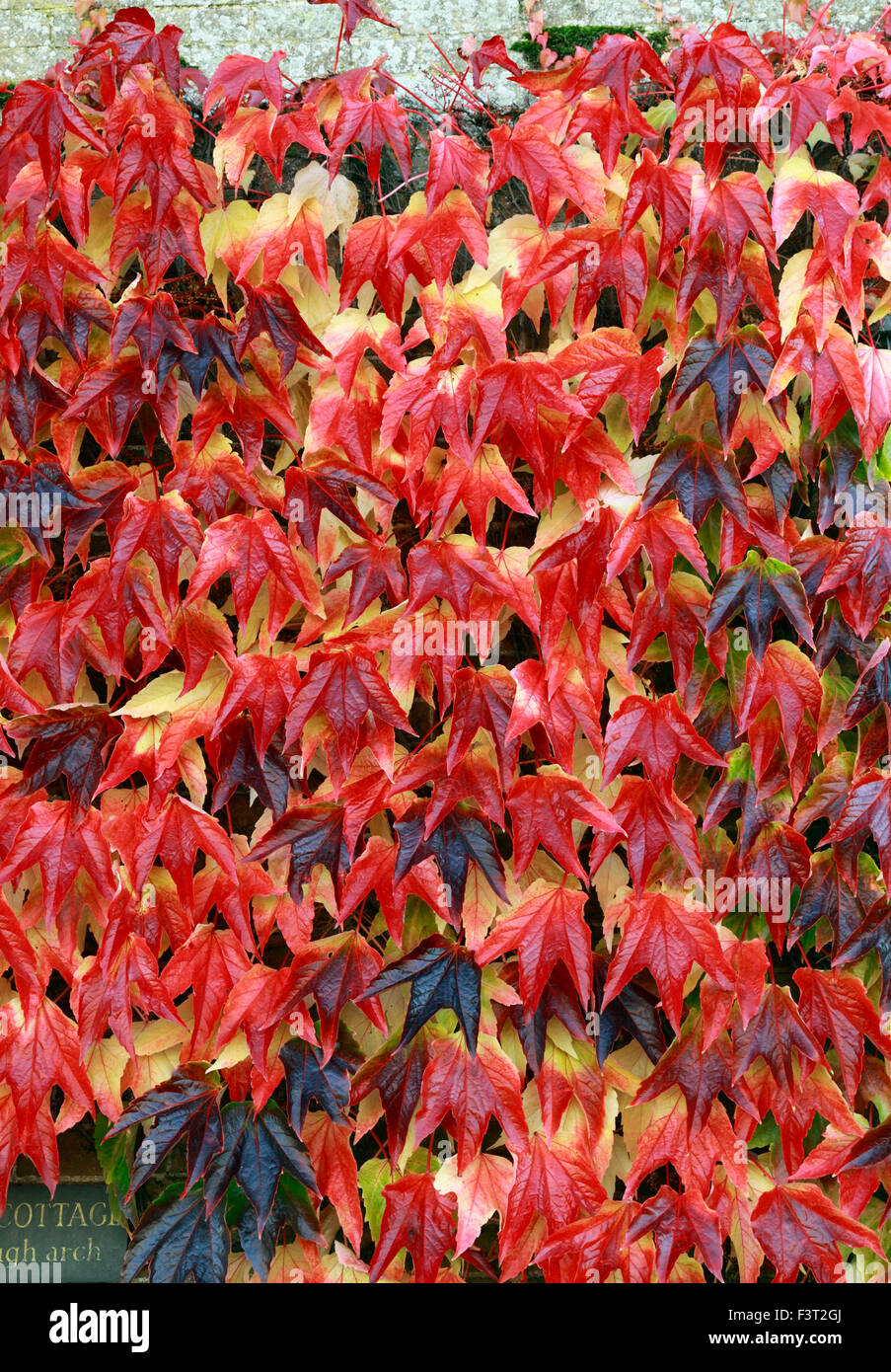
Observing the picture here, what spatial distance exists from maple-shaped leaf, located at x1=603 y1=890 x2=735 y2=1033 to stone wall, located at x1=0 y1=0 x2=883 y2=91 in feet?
4.76

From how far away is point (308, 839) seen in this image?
1557 mm

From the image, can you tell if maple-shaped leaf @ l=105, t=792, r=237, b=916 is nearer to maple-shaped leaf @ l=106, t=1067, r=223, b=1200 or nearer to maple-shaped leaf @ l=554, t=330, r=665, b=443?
maple-shaped leaf @ l=106, t=1067, r=223, b=1200

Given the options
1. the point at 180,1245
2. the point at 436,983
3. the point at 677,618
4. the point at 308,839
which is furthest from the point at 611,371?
the point at 180,1245

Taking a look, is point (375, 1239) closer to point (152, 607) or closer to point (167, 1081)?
point (167, 1081)

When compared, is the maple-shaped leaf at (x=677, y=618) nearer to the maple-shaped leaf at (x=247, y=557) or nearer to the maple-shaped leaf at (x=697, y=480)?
the maple-shaped leaf at (x=697, y=480)

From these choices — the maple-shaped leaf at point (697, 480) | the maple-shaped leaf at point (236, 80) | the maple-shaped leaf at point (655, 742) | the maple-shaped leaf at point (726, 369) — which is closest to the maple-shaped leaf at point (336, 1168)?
the maple-shaped leaf at point (655, 742)

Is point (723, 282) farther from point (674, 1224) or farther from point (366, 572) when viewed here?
point (674, 1224)

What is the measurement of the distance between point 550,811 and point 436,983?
31 cm

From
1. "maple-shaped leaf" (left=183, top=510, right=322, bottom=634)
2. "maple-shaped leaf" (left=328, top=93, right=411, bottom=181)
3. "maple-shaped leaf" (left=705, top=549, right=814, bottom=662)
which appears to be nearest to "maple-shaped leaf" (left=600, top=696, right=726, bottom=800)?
"maple-shaped leaf" (left=705, top=549, right=814, bottom=662)

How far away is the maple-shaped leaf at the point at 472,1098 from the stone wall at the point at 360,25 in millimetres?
1632

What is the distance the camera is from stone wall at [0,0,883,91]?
1813mm

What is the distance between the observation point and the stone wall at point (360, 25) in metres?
1.81

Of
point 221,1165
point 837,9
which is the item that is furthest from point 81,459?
point 837,9

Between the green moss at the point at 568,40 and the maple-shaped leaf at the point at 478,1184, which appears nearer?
the maple-shaped leaf at the point at 478,1184
